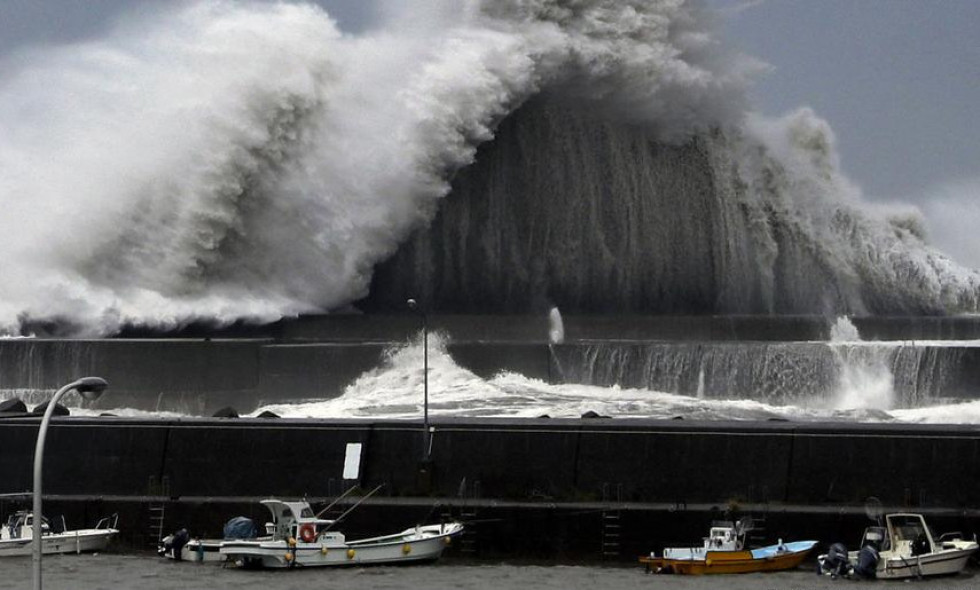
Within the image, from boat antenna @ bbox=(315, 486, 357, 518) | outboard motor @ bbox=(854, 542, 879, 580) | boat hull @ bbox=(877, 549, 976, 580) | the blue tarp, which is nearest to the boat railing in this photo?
the blue tarp

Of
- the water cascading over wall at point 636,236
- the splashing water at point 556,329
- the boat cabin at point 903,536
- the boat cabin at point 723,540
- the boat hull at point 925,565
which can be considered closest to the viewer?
the boat hull at point 925,565

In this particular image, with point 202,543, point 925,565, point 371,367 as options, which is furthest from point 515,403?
point 925,565

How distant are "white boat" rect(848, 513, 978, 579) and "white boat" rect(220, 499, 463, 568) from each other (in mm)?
4512

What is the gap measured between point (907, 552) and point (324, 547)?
6.23 metres

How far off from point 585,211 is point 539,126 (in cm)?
216

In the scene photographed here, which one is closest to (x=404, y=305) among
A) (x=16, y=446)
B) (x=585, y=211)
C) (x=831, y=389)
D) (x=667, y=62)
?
(x=585, y=211)

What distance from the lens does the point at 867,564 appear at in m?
20.9

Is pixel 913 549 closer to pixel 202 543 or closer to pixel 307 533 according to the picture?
pixel 307 533

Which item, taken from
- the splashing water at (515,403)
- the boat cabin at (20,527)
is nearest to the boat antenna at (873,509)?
the splashing water at (515,403)

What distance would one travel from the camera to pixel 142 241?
131 ft

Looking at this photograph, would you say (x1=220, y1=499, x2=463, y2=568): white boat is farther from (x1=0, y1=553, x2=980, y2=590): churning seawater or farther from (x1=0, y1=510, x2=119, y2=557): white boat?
(x1=0, y1=510, x2=119, y2=557): white boat

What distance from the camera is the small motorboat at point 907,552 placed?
20875mm

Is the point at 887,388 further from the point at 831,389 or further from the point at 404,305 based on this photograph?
the point at 404,305

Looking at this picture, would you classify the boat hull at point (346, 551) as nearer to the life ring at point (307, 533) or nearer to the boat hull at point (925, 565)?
the life ring at point (307, 533)
